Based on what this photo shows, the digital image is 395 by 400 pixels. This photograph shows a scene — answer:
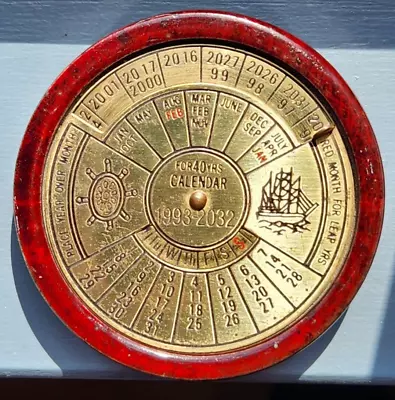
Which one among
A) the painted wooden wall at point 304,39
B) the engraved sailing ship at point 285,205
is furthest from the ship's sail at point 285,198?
the painted wooden wall at point 304,39

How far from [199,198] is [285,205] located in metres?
0.18

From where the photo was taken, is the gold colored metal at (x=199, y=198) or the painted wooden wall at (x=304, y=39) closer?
the gold colored metal at (x=199, y=198)

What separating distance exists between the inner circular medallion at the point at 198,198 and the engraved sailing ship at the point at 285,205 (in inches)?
1.9

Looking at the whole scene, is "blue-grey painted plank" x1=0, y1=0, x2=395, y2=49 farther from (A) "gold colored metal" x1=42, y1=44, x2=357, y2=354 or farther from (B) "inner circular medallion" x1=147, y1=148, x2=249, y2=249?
(B) "inner circular medallion" x1=147, y1=148, x2=249, y2=249

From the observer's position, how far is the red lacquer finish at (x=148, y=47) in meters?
1.52

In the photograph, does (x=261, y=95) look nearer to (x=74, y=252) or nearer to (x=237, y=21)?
(x=237, y=21)

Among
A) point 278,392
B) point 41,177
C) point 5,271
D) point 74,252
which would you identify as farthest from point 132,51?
point 278,392

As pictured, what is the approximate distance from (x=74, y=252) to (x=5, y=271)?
0.22 m

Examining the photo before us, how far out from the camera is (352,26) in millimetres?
1662

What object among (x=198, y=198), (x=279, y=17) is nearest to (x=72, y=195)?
(x=198, y=198)

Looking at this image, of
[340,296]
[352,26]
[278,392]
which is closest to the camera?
[340,296]

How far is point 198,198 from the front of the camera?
1.56 m

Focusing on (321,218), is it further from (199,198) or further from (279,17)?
(279,17)

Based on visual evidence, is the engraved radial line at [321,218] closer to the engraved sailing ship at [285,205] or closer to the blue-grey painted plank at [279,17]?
the engraved sailing ship at [285,205]
